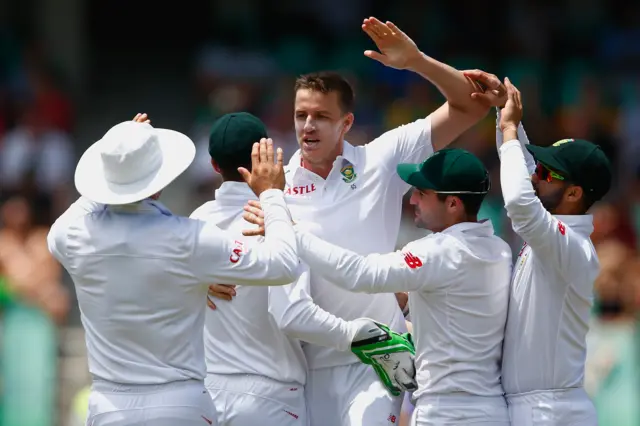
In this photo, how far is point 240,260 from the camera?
5.66m

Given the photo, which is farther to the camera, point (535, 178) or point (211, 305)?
point (211, 305)

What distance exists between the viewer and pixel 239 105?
1494cm

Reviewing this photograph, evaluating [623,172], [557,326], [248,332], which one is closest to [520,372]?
[557,326]

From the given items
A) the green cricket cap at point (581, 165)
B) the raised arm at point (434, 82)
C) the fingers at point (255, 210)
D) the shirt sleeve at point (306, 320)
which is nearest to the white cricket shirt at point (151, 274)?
the fingers at point (255, 210)

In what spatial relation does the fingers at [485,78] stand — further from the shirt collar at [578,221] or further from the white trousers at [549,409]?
the white trousers at [549,409]

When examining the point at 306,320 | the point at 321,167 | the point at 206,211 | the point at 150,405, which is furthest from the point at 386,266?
Answer: the point at 150,405

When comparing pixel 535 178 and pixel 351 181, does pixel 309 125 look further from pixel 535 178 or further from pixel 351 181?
pixel 535 178

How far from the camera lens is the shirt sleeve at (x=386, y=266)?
581 cm

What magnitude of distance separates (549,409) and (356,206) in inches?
53.6

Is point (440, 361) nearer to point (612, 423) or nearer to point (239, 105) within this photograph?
point (612, 423)

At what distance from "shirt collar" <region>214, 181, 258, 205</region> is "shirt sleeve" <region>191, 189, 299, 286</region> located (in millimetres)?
619

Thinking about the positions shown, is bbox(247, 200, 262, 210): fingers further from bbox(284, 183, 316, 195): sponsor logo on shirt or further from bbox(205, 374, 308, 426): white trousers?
bbox(205, 374, 308, 426): white trousers

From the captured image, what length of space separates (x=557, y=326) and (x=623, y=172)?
858 centimetres

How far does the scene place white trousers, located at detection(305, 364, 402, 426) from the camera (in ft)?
20.5
